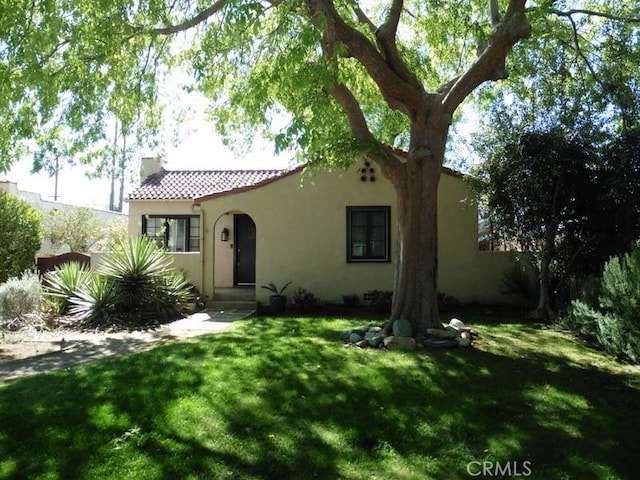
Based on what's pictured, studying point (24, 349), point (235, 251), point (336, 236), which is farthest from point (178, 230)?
point (24, 349)

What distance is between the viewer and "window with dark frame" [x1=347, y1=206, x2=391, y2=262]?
559 inches

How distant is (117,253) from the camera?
12.7 m

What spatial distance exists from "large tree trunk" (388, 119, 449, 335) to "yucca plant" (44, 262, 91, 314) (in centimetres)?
766

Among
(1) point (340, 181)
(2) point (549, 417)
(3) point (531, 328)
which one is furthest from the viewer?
(1) point (340, 181)

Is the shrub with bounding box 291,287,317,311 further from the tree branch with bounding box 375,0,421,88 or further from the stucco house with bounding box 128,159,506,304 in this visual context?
the tree branch with bounding box 375,0,421,88

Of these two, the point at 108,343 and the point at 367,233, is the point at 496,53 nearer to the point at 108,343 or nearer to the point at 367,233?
the point at 367,233

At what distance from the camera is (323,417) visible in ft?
17.7

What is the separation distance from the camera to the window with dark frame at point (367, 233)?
14.2m

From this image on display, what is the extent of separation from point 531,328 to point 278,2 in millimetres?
7796

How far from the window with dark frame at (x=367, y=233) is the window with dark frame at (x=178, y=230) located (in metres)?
5.51

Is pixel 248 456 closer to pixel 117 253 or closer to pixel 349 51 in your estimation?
pixel 349 51

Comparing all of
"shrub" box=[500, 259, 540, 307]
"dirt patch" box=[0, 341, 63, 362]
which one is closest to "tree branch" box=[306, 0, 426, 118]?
"shrub" box=[500, 259, 540, 307]

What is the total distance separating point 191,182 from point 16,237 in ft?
18.6

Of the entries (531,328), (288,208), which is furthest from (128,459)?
(288,208)
